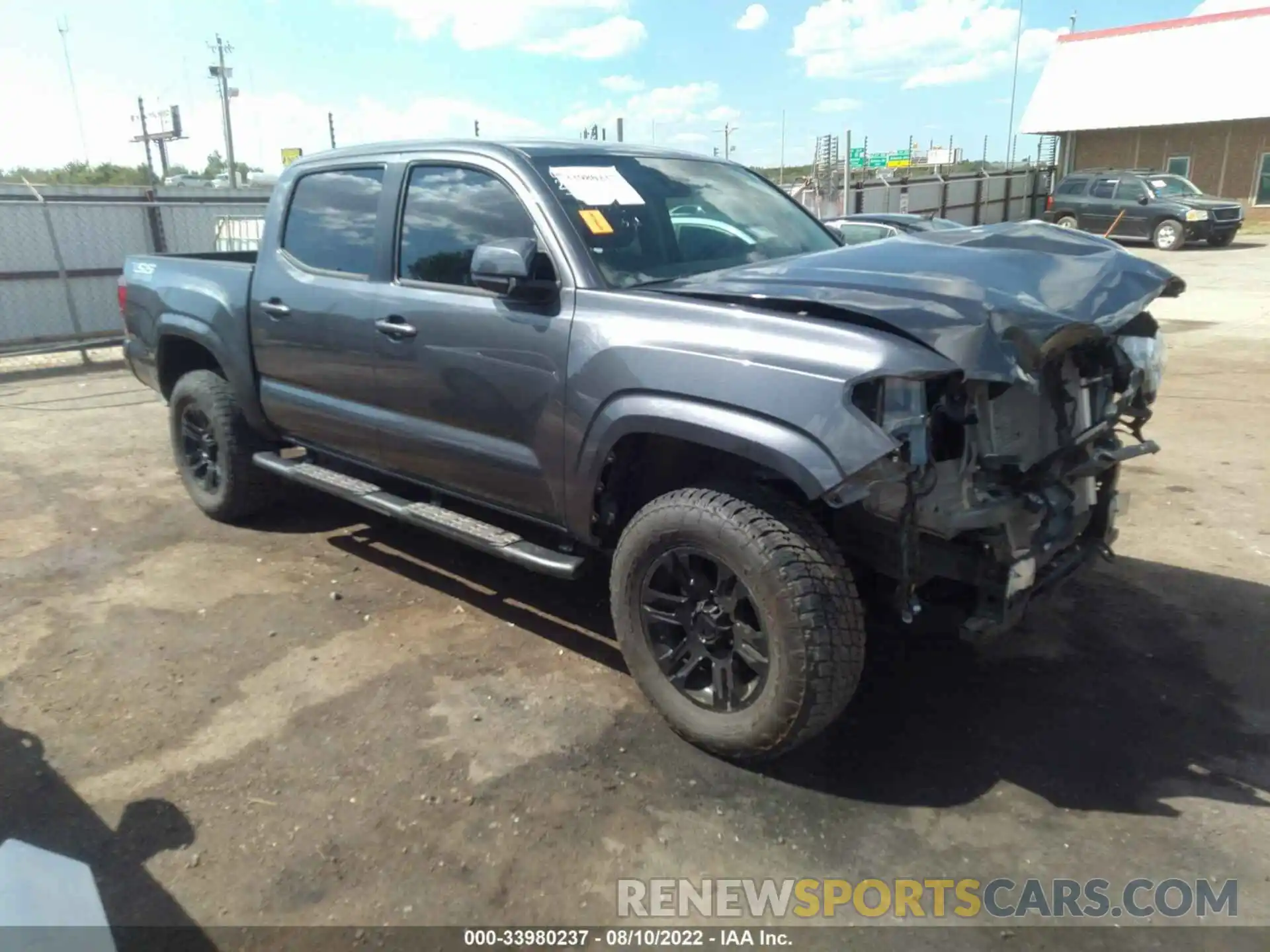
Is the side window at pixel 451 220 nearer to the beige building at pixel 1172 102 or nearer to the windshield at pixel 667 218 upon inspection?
the windshield at pixel 667 218

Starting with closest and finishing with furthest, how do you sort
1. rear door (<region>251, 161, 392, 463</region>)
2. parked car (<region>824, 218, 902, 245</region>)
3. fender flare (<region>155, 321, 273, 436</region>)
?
rear door (<region>251, 161, 392, 463</region>), fender flare (<region>155, 321, 273, 436</region>), parked car (<region>824, 218, 902, 245</region>)

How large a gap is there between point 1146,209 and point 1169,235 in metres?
0.83

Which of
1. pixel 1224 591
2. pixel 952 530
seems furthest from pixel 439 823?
pixel 1224 591

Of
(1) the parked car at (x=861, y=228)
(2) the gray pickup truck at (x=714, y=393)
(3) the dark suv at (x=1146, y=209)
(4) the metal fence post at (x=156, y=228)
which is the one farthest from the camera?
(3) the dark suv at (x=1146, y=209)

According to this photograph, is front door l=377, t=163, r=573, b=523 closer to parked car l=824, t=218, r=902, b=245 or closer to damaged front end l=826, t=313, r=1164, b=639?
damaged front end l=826, t=313, r=1164, b=639

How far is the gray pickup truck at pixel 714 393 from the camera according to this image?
2.79 m

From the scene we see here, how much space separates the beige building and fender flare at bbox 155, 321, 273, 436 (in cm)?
3466

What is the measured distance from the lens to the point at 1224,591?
4.41 metres

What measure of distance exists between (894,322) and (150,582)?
379cm

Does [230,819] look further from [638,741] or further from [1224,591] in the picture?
[1224,591]

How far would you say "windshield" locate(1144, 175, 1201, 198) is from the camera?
76.7 feet

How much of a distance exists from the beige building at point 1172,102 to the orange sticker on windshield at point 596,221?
113 feet

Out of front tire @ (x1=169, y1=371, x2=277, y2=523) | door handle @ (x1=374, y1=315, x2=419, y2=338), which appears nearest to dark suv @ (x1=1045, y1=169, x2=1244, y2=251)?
front tire @ (x1=169, y1=371, x2=277, y2=523)

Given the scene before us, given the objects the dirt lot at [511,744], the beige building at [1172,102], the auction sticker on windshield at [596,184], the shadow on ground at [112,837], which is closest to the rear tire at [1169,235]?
the beige building at [1172,102]
